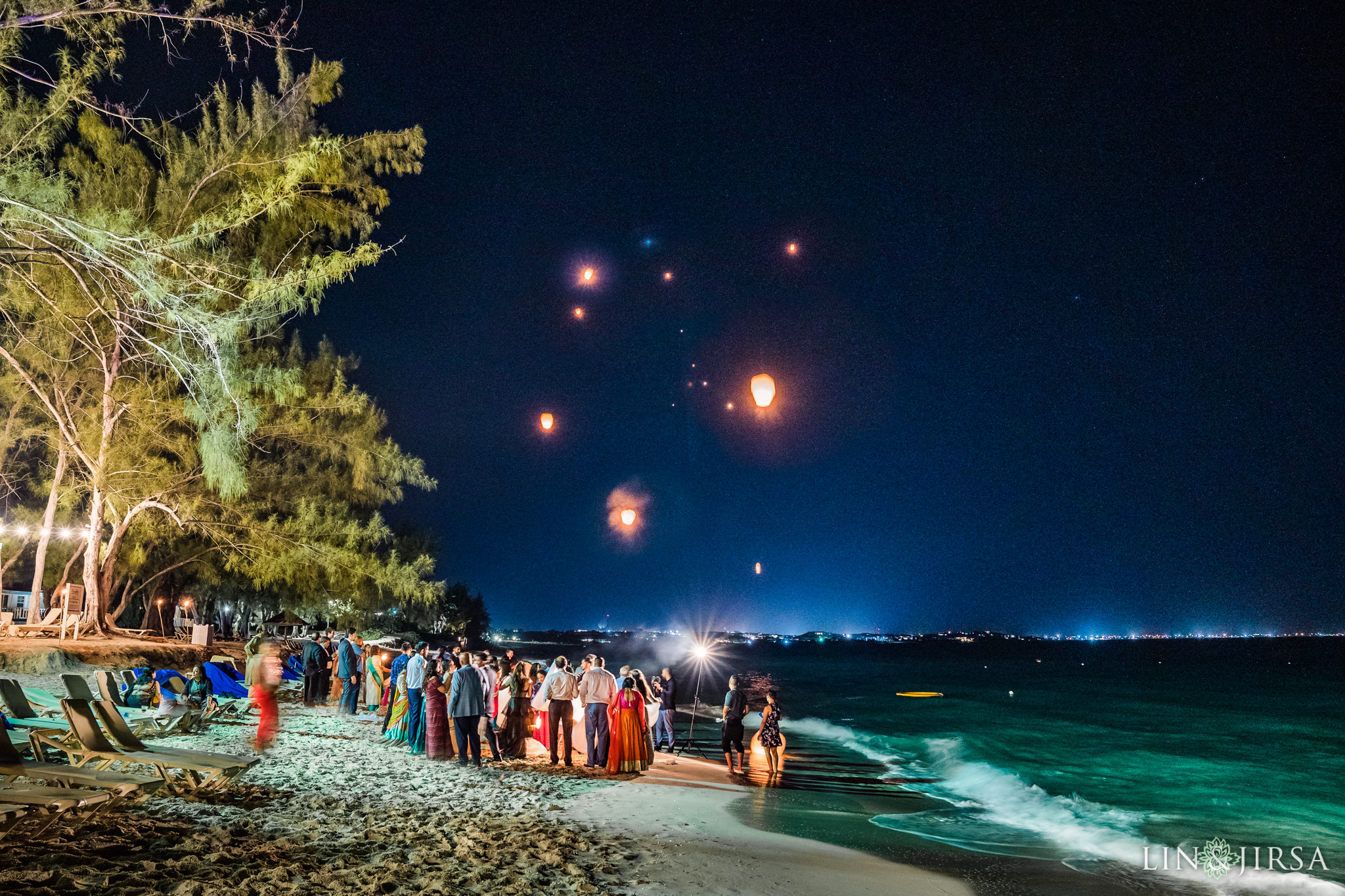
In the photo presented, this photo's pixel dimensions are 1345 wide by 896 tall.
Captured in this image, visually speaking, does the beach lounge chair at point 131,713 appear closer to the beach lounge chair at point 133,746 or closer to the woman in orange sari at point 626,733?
the beach lounge chair at point 133,746

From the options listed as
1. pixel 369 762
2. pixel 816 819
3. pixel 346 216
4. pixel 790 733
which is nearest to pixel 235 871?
pixel 369 762

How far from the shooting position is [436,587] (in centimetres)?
1848

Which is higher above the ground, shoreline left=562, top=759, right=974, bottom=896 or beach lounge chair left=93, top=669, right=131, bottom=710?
beach lounge chair left=93, top=669, right=131, bottom=710

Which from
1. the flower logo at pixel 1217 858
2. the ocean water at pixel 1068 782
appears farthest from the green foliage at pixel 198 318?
the flower logo at pixel 1217 858

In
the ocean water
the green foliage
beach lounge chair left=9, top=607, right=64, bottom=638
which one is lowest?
the ocean water

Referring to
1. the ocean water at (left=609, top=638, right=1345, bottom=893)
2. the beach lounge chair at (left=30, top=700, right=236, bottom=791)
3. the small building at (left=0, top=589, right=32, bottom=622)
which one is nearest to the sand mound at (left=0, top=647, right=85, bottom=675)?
the beach lounge chair at (left=30, top=700, right=236, bottom=791)

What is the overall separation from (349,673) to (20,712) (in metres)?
6.26

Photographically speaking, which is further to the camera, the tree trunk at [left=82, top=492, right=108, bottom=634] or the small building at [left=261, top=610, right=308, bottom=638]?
the small building at [left=261, top=610, right=308, bottom=638]

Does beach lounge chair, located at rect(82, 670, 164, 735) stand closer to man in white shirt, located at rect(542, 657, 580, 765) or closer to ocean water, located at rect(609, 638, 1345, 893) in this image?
man in white shirt, located at rect(542, 657, 580, 765)

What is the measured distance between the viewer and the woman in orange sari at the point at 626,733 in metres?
10.8

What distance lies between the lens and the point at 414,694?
1120 cm

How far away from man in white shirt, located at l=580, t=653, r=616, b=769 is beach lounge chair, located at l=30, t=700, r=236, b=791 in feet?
14.9

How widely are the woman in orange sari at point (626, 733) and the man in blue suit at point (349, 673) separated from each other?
6.33 metres

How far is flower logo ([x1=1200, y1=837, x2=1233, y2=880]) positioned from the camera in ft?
33.6
